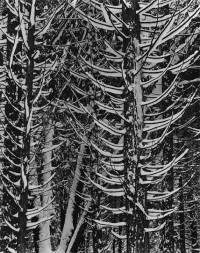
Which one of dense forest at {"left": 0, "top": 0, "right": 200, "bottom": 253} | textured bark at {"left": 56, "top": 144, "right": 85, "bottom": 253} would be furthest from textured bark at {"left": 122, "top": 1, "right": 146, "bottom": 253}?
textured bark at {"left": 56, "top": 144, "right": 85, "bottom": 253}

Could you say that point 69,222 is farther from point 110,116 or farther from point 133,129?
point 133,129

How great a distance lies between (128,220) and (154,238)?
23.8 metres

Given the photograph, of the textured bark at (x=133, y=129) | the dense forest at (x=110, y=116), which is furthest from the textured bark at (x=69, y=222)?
the textured bark at (x=133, y=129)

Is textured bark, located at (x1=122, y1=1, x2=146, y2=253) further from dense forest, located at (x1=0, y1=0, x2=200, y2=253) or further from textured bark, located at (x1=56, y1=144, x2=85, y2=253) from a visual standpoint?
textured bark, located at (x1=56, y1=144, x2=85, y2=253)

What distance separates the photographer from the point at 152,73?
6789 mm

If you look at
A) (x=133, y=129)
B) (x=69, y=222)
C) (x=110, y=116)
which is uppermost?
(x=133, y=129)

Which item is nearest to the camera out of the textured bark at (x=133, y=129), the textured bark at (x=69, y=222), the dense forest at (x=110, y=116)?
the textured bark at (x=133, y=129)

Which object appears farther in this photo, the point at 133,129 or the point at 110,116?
the point at 110,116

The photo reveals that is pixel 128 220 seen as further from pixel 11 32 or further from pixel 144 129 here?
pixel 11 32

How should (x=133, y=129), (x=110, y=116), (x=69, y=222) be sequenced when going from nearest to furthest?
1. (x=133, y=129)
2. (x=69, y=222)
3. (x=110, y=116)

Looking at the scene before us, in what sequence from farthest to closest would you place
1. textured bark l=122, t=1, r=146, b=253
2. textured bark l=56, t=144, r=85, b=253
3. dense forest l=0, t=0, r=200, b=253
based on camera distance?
1. textured bark l=56, t=144, r=85, b=253
2. dense forest l=0, t=0, r=200, b=253
3. textured bark l=122, t=1, r=146, b=253

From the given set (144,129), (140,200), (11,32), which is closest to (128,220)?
(140,200)

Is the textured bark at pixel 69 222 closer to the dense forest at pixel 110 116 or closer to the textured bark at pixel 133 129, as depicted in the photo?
Answer: the dense forest at pixel 110 116

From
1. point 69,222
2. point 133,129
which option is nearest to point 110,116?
point 69,222
